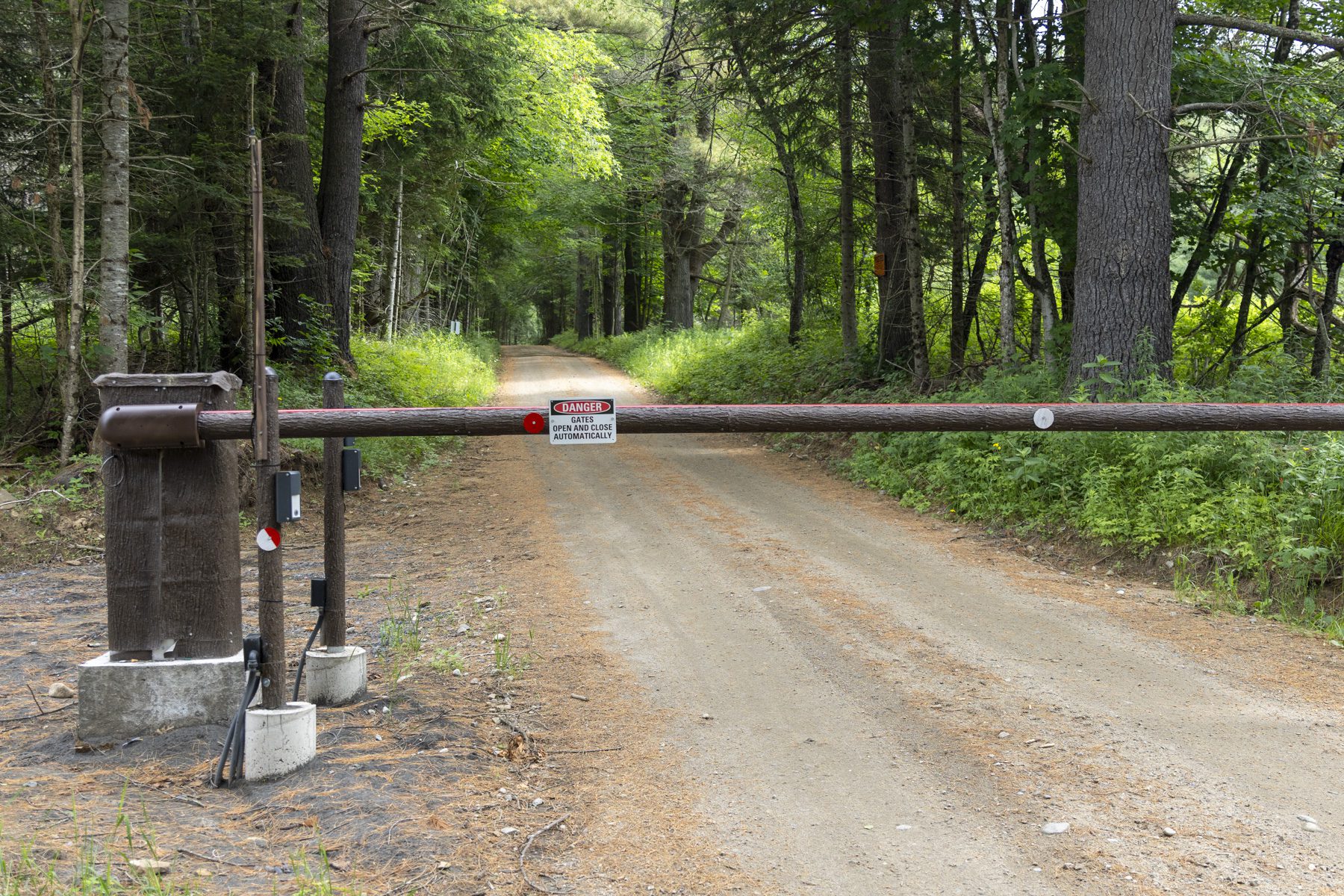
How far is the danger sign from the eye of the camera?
4.53 meters

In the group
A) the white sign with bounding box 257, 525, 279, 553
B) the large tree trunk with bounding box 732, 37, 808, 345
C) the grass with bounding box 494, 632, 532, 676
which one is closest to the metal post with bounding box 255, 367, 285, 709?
the white sign with bounding box 257, 525, 279, 553

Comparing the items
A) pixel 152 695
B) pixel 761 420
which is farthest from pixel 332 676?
pixel 761 420

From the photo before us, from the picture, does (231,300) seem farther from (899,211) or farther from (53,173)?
(899,211)

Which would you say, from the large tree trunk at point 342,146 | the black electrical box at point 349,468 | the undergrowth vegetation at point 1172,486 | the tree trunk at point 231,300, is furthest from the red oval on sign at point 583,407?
the large tree trunk at point 342,146

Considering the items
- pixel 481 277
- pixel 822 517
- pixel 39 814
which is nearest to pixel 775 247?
pixel 481 277

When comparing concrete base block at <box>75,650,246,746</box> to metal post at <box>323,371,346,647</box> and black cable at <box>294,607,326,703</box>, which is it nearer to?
black cable at <box>294,607,326,703</box>

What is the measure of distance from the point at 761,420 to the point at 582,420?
0.87m

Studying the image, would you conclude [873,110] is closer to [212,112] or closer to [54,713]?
Answer: [212,112]

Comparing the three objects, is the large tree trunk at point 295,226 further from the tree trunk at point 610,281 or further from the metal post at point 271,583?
the tree trunk at point 610,281

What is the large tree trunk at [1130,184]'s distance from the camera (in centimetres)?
986

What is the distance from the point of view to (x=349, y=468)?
4.90 m

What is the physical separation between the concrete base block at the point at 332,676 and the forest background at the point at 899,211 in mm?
5818

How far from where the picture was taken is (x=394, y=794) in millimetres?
3961

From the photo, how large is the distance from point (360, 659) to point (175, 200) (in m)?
9.15
